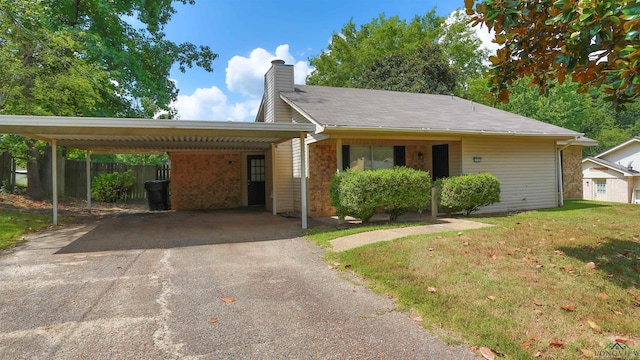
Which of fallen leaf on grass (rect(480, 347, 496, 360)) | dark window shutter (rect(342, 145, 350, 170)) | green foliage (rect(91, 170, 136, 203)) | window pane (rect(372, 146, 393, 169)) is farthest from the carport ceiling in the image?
green foliage (rect(91, 170, 136, 203))

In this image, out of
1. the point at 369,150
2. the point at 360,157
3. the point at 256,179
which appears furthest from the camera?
the point at 256,179

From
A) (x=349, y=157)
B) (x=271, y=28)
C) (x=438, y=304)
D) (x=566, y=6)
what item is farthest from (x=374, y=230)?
(x=271, y=28)

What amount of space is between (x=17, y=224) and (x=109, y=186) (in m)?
7.96

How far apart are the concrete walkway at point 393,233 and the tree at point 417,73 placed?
54.7 feet

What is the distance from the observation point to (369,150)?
10586 millimetres

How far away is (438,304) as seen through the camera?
3648mm

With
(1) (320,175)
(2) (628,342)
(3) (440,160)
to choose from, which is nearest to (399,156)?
(3) (440,160)

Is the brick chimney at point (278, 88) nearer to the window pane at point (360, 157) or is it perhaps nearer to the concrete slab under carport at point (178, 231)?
the window pane at point (360, 157)

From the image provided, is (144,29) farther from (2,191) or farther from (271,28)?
(2,191)

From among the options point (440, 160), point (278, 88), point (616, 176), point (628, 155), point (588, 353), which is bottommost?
point (588, 353)

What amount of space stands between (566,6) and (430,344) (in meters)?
3.42

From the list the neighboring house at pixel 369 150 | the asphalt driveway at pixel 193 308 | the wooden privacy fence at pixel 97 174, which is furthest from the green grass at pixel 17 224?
the wooden privacy fence at pixel 97 174

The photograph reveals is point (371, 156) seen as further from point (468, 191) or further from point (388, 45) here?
point (388, 45)

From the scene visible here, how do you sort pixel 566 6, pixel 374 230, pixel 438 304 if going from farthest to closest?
pixel 374 230 → pixel 438 304 → pixel 566 6
